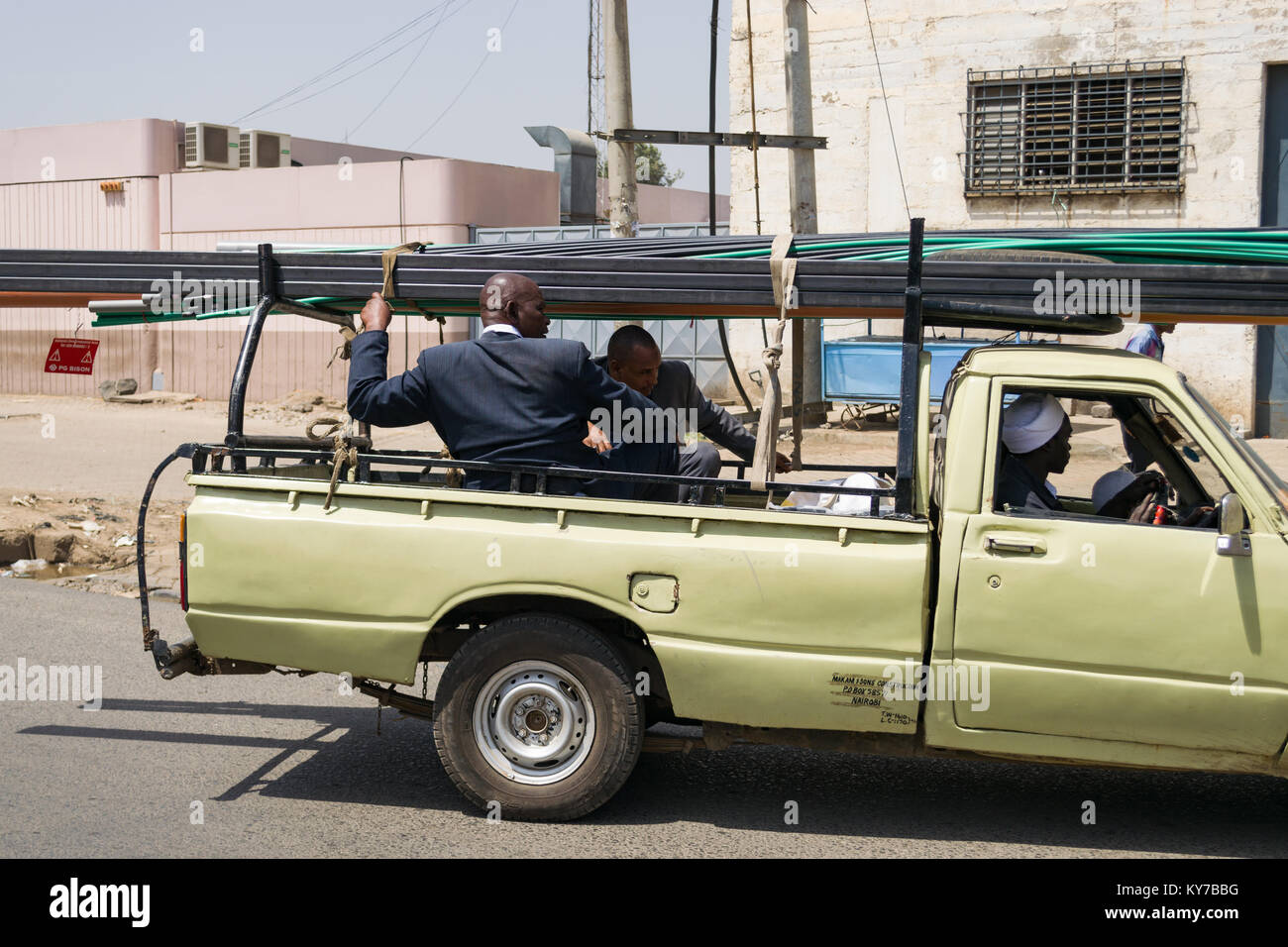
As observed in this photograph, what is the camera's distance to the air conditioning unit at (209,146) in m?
22.4

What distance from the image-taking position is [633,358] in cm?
595

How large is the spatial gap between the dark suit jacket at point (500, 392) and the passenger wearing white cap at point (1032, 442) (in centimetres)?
145

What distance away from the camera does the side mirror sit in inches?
166

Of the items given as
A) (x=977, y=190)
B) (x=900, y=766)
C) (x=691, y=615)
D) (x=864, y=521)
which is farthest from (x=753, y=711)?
(x=977, y=190)

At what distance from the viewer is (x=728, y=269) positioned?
506 centimetres

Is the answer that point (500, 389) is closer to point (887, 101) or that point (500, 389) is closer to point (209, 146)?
point (887, 101)

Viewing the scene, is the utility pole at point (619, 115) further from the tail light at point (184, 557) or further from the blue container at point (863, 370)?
the tail light at point (184, 557)

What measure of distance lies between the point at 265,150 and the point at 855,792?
21.2 metres

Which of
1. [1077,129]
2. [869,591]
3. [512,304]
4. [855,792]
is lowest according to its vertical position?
[855,792]

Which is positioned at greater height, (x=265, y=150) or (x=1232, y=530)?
(x=265, y=150)

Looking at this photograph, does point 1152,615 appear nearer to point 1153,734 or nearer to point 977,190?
point 1153,734

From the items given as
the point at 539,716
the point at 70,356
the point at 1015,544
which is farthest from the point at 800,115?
the point at 539,716

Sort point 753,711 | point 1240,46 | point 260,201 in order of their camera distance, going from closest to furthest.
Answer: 1. point 753,711
2. point 1240,46
3. point 260,201

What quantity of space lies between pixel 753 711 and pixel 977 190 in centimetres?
1367
